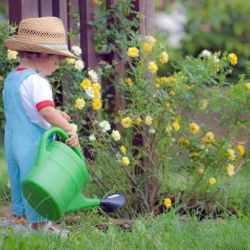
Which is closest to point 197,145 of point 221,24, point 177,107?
point 177,107

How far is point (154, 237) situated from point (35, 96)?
0.94m

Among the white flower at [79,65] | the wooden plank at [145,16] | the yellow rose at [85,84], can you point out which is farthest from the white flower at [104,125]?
the wooden plank at [145,16]

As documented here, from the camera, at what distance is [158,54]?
5844mm

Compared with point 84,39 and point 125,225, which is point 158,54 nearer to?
point 84,39

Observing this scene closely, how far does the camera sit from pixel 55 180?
4422mm

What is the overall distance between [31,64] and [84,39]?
113cm

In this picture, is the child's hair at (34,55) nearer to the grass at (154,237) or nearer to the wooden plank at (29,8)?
the wooden plank at (29,8)

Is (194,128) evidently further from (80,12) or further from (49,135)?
(49,135)

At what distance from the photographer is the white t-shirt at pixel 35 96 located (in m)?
4.77

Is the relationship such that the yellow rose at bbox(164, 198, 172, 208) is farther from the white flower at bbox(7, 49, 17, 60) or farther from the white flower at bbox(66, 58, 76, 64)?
the white flower at bbox(7, 49, 17, 60)

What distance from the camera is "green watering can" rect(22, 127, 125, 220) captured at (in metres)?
4.38

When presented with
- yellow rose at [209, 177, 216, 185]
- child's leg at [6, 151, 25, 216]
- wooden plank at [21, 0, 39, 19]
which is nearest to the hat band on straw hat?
child's leg at [6, 151, 25, 216]

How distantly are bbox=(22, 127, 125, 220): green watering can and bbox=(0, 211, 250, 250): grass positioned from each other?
0.48 feet

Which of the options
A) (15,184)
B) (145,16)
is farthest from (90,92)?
(145,16)
